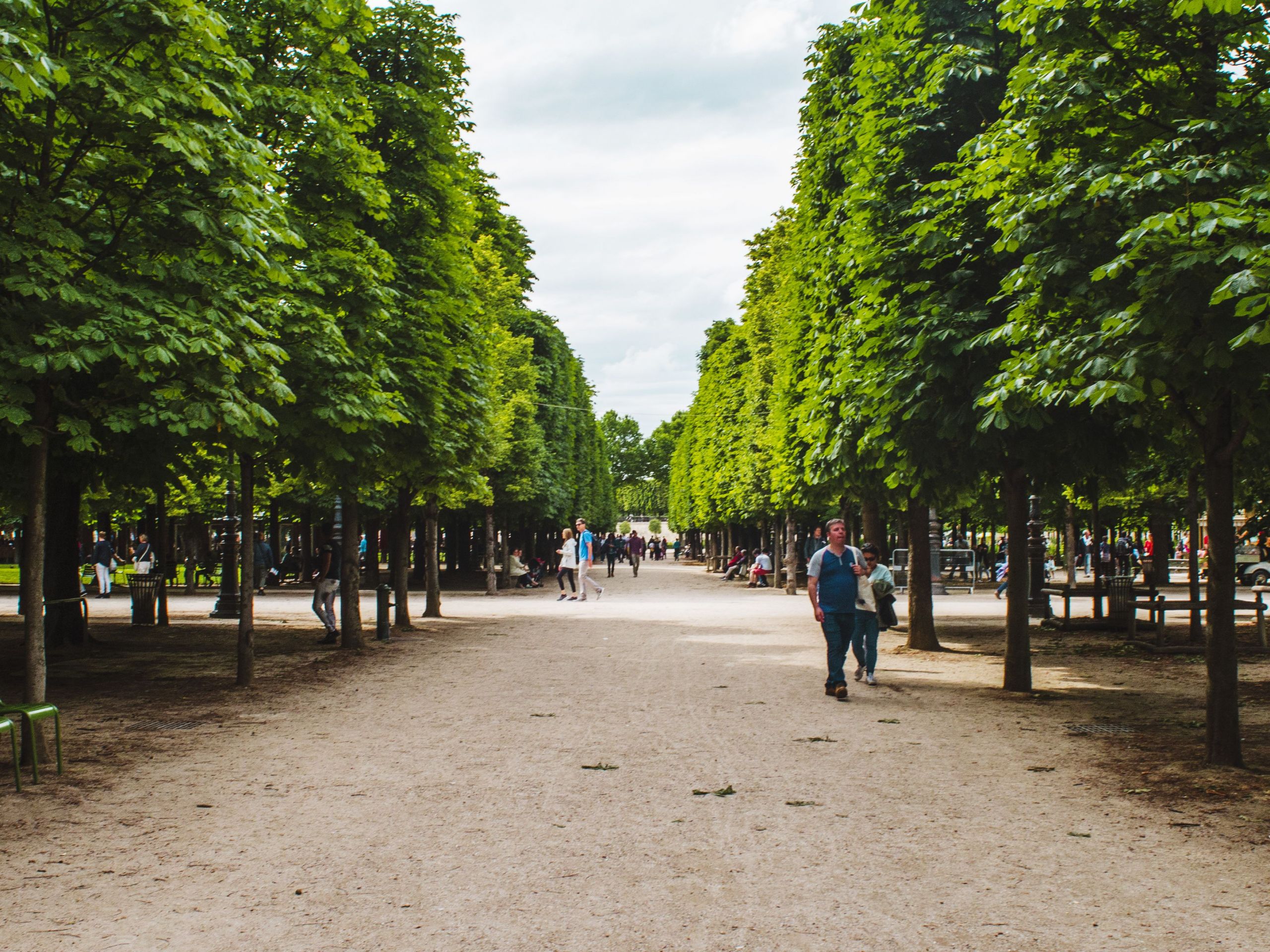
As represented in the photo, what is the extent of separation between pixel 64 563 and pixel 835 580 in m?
12.5

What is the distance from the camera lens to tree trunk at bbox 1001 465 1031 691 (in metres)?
12.5

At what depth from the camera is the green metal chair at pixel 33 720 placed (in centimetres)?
780

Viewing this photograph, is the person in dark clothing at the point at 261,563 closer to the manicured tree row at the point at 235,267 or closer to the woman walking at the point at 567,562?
the woman walking at the point at 567,562

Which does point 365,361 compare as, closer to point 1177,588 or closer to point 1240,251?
point 1240,251

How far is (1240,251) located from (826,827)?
4018mm

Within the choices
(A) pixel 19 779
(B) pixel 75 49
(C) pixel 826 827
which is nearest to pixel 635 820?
(C) pixel 826 827

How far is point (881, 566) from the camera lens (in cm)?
1502

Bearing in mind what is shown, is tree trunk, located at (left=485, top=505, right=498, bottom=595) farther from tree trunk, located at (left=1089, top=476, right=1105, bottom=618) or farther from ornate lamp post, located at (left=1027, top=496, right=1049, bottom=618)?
tree trunk, located at (left=1089, top=476, right=1105, bottom=618)

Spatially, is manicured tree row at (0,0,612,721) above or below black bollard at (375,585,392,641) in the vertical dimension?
above

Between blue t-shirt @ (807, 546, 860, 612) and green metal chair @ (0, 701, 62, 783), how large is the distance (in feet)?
24.2

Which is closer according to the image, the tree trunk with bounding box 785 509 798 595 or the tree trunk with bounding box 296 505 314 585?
the tree trunk with bounding box 785 509 798 595

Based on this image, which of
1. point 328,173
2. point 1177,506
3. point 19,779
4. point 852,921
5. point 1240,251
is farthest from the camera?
point 1177,506

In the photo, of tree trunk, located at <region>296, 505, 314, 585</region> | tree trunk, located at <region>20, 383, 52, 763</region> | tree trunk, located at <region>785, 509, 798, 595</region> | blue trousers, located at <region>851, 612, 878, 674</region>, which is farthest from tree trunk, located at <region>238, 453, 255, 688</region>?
tree trunk, located at <region>296, 505, 314, 585</region>

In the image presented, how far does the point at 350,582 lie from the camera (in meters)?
17.5
